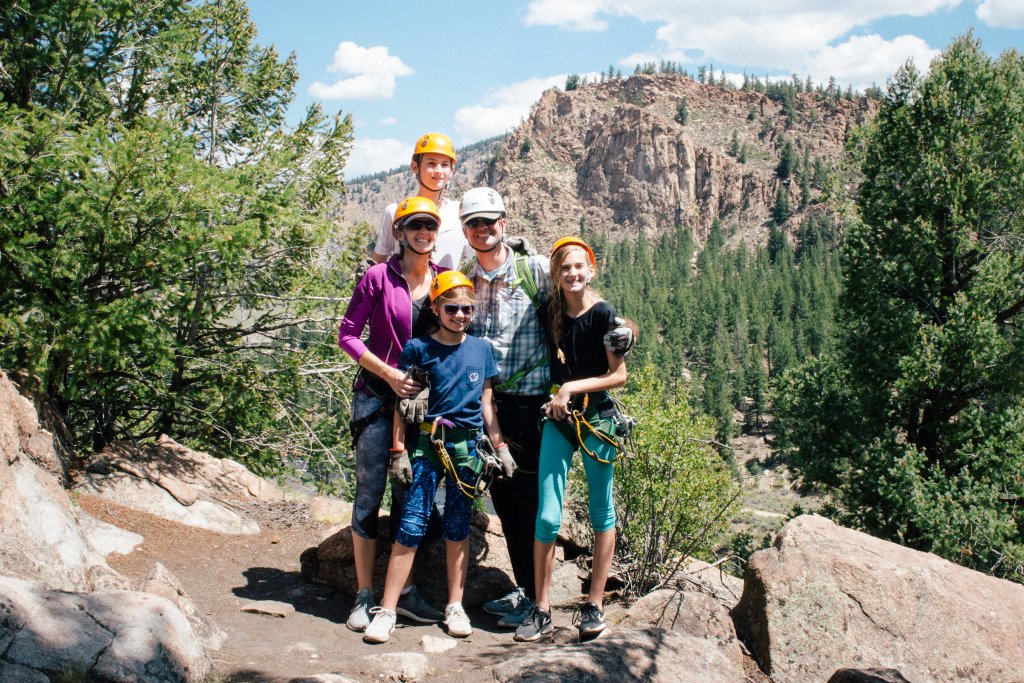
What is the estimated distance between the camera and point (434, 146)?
14.6ft

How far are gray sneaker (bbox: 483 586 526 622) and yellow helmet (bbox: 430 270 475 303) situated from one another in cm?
206

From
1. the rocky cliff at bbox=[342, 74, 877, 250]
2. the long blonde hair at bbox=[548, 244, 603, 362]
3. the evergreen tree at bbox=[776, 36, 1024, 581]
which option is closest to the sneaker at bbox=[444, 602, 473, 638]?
the long blonde hair at bbox=[548, 244, 603, 362]

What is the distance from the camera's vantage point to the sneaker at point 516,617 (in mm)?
4496

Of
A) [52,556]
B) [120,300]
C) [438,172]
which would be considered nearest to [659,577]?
[438,172]

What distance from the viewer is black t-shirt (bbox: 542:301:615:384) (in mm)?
4113

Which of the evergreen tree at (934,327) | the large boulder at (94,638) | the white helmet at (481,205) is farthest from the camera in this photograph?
the evergreen tree at (934,327)

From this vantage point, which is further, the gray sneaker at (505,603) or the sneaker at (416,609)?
the gray sneaker at (505,603)

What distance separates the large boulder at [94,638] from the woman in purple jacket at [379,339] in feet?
3.85

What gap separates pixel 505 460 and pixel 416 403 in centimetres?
62

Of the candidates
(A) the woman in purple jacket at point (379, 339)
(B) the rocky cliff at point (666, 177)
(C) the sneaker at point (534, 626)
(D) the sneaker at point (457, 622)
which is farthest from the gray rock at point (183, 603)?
(B) the rocky cliff at point (666, 177)

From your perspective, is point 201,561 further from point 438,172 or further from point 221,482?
point 438,172

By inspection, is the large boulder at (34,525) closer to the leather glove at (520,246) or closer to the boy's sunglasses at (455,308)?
the boy's sunglasses at (455,308)

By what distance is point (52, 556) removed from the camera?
3.85 meters

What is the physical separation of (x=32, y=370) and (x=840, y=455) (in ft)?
48.5
